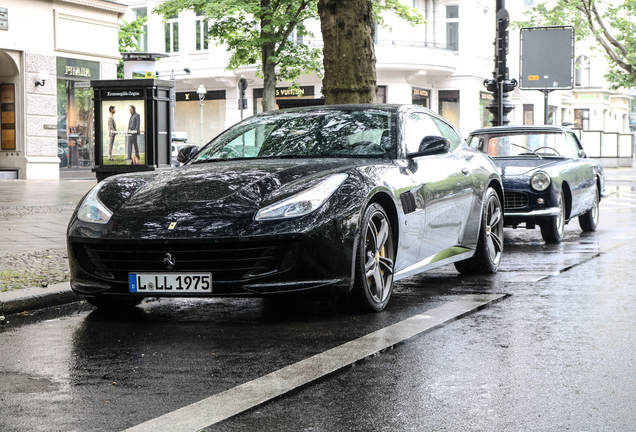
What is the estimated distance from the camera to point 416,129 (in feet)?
24.6

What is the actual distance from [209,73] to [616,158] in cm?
2117

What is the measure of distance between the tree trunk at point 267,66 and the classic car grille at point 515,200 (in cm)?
1389

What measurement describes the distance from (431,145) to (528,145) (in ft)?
A: 19.7

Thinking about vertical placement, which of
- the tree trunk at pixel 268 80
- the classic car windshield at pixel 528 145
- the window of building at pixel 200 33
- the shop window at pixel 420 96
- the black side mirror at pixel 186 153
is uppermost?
the window of building at pixel 200 33

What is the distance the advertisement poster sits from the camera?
17.8m

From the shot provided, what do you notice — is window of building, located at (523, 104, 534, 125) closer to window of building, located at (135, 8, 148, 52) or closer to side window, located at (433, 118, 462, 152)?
window of building, located at (135, 8, 148, 52)

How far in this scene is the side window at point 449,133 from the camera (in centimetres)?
817

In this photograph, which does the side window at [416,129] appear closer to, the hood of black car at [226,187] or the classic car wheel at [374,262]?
the hood of black car at [226,187]

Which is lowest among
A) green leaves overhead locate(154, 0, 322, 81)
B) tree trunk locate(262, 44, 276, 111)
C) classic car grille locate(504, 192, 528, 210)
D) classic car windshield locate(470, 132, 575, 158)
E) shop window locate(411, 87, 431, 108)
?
classic car grille locate(504, 192, 528, 210)

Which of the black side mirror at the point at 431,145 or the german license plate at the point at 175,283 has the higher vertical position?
the black side mirror at the point at 431,145

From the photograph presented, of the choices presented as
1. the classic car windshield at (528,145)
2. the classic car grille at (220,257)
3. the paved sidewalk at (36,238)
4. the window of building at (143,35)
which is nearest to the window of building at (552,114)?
the window of building at (143,35)

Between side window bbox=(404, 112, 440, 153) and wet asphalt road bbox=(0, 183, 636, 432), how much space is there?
114 cm

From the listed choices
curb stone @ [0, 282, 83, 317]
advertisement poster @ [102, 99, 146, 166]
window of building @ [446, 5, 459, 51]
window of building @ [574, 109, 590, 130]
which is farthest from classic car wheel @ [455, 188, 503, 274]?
window of building @ [574, 109, 590, 130]

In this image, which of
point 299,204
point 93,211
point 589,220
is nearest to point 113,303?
point 93,211
